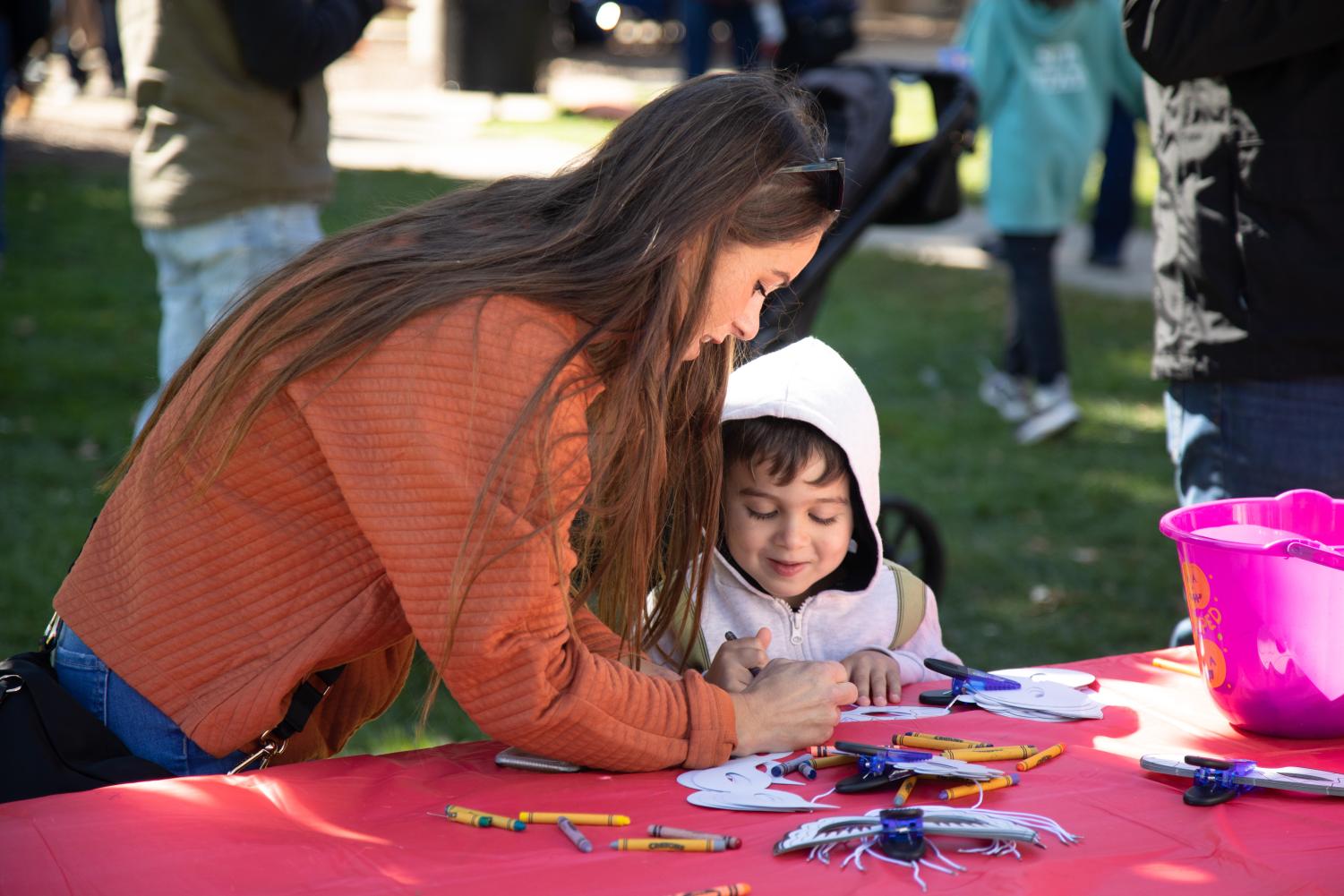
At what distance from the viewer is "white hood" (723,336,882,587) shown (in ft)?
8.20

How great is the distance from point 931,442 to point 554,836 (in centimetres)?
466

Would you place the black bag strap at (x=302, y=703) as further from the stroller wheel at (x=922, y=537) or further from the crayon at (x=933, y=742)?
the stroller wheel at (x=922, y=537)

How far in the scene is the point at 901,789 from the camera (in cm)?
181

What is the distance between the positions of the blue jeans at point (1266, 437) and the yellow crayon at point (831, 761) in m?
1.25

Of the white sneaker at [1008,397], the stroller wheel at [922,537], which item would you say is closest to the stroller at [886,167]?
the stroller wheel at [922,537]

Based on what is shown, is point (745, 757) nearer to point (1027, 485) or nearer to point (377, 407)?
point (377, 407)

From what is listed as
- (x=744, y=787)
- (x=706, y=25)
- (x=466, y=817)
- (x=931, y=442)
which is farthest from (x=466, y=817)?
(x=706, y=25)

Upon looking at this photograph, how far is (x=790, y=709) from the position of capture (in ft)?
6.53

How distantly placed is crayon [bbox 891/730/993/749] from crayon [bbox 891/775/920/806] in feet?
0.42

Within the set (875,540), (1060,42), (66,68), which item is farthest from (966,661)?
(66,68)

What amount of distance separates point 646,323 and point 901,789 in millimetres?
667

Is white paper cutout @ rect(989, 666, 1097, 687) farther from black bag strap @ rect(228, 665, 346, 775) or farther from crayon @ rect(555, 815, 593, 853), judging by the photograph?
black bag strap @ rect(228, 665, 346, 775)

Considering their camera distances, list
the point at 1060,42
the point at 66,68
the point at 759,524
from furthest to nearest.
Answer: the point at 66,68 → the point at 1060,42 → the point at 759,524

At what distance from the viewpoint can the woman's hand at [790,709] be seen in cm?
197
